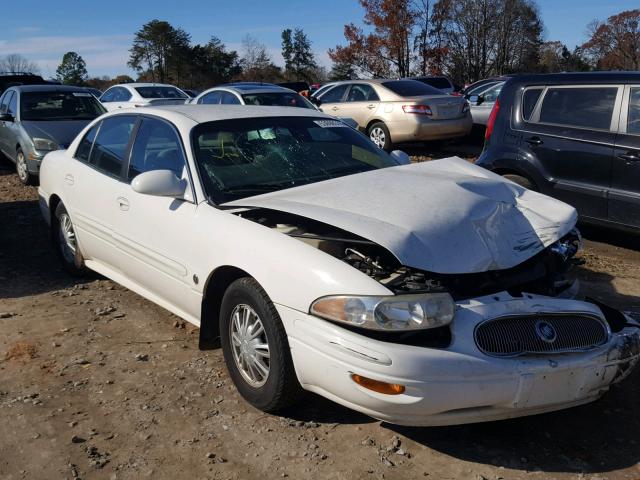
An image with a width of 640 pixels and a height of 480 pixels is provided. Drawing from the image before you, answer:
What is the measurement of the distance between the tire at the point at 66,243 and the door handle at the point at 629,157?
497cm

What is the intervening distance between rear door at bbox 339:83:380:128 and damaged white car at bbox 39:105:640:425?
8.27 meters

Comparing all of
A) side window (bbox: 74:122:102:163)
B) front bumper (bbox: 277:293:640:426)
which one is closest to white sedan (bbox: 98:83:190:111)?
side window (bbox: 74:122:102:163)

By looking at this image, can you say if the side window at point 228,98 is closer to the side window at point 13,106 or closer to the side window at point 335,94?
the side window at point 335,94

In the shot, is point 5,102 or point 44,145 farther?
point 5,102

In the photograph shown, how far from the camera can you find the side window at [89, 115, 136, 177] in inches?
192

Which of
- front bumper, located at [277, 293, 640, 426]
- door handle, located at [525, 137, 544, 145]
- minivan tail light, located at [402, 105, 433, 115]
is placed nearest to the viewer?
front bumper, located at [277, 293, 640, 426]

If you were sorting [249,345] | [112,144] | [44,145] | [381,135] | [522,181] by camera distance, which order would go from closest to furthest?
[249,345], [112,144], [522,181], [44,145], [381,135]

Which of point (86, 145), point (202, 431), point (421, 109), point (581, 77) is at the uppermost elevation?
point (581, 77)

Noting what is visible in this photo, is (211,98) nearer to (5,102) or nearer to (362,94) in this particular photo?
(362,94)

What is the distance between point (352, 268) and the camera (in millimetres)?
3062

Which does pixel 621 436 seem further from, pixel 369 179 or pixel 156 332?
pixel 156 332

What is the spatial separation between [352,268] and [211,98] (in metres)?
10.2

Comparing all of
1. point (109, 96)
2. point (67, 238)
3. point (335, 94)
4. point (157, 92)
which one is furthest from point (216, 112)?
point (109, 96)

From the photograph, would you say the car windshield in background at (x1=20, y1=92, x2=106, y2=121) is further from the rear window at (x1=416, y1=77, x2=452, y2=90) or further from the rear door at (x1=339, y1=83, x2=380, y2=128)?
the rear window at (x1=416, y1=77, x2=452, y2=90)
